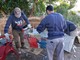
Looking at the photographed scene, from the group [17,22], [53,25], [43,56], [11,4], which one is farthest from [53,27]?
[11,4]

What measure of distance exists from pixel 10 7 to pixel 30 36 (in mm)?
3868

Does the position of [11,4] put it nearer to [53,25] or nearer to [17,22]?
[17,22]

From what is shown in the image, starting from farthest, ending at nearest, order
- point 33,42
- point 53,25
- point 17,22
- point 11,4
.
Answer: point 11,4, point 33,42, point 17,22, point 53,25

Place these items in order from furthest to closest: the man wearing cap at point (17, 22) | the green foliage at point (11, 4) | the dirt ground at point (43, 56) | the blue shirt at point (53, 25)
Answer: the green foliage at point (11, 4), the dirt ground at point (43, 56), the man wearing cap at point (17, 22), the blue shirt at point (53, 25)

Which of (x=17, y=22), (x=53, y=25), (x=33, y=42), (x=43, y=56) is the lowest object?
(x=43, y=56)

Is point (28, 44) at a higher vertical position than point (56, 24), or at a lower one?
lower

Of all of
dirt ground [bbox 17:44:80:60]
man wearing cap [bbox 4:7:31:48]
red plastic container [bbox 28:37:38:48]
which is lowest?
dirt ground [bbox 17:44:80:60]

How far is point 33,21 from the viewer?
9.55 meters

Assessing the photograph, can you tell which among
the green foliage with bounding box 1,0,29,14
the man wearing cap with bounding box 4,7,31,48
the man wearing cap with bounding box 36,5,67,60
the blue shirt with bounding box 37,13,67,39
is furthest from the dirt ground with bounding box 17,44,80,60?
the green foliage with bounding box 1,0,29,14

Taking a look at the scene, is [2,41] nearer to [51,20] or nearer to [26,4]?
[51,20]

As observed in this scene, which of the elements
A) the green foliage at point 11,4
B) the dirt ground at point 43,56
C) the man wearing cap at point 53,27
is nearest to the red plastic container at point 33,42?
the dirt ground at point 43,56

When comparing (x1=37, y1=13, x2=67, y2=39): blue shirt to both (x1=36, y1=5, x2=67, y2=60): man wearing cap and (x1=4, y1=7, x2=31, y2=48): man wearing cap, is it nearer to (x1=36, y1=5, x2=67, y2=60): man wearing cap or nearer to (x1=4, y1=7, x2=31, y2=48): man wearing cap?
(x1=36, y1=5, x2=67, y2=60): man wearing cap

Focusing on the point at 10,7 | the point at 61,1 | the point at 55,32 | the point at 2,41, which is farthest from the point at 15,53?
the point at 61,1

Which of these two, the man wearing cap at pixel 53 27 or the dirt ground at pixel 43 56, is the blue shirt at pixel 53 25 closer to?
the man wearing cap at pixel 53 27
